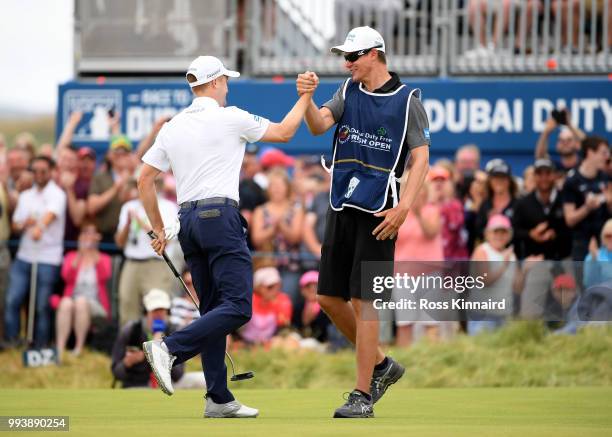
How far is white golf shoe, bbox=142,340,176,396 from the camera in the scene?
27.7 feet

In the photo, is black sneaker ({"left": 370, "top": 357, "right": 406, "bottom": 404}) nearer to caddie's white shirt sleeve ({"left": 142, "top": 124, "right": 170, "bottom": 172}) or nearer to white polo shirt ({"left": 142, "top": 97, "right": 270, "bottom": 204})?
Answer: white polo shirt ({"left": 142, "top": 97, "right": 270, "bottom": 204})

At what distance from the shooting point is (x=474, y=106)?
17.2 metres

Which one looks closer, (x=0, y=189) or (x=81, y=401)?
(x=81, y=401)

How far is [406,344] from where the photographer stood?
1456 centimetres

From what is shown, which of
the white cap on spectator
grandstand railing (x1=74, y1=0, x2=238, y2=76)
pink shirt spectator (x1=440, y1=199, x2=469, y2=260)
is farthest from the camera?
grandstand railing (x1=74, y1=0, x2=238, y2=76)

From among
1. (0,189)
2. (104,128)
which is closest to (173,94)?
(104,128)

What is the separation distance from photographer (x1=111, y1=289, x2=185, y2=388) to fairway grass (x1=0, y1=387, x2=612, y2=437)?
2.99ft

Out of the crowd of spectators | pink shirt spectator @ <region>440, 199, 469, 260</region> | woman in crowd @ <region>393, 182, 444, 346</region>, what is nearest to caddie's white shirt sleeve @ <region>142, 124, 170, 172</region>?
the crowd of spectators

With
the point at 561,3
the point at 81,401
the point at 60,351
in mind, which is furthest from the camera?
the point at 561,3

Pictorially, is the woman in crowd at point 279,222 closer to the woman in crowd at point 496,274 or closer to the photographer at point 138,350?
the woman in crowd at point 496,274

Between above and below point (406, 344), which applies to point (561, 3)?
above

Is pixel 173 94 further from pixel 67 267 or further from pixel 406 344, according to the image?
pixel 406 344

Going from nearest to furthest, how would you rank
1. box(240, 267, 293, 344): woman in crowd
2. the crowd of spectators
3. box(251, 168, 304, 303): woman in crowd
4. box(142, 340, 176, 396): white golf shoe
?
1. box(142, 340, 176, 396): white golf shoe
2. the crowd of spectators
3. box(240, 267, 293, 344): woman in crowd
4. box(251, 168, 304, 303): woman in crowd

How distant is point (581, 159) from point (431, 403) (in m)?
6.02
